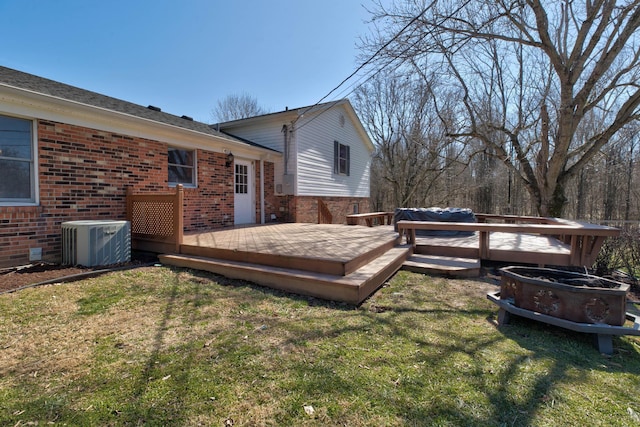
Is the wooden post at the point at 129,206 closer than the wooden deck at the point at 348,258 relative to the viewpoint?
No

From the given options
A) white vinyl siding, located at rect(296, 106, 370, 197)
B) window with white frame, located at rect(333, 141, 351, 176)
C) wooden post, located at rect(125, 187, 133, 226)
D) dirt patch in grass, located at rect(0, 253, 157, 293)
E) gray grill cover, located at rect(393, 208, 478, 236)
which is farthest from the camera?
window with white frame, located at rect(333, 141, 351, 176)

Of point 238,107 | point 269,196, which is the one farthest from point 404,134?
point 238,107

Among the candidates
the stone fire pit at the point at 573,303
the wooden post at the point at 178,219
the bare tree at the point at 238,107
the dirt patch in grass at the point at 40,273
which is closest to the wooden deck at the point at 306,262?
the wooden post at the point at 178,219

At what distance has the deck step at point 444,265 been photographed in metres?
4.89

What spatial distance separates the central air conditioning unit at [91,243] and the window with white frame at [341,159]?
9029 millimetres

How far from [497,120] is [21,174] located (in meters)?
16.3

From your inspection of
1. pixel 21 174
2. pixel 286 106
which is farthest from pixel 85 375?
pixel 286 106

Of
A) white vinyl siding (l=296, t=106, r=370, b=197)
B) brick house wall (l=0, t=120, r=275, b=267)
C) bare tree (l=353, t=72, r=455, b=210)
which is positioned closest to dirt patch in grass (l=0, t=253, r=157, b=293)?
brick house wall (l=0, t=120, r=275, b=267)

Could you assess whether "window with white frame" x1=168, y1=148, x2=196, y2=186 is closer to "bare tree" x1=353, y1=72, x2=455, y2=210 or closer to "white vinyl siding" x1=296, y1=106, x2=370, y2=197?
"white vinyl siding" x1=296, y1=106, x2=370, y2=197

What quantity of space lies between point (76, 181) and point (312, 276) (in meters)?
4.85

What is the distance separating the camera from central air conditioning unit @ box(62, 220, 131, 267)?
4809mm

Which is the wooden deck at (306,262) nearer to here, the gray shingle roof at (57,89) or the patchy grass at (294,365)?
the patchy grass at (294,365)

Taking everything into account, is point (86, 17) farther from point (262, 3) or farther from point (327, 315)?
point (327, 315)

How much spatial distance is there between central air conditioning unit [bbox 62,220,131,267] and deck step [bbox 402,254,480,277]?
5.05 m
